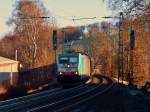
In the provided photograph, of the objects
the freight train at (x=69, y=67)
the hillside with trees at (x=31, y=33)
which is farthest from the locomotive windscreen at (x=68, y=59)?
the hillside with trees at (x=31, y=33)

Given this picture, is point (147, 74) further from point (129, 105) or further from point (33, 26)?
point (129, 105)

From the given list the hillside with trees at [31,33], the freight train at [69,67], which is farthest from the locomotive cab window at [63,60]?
the hillside with trees at [31,33]

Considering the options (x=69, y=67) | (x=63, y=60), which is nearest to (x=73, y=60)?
(x=69, y=67)

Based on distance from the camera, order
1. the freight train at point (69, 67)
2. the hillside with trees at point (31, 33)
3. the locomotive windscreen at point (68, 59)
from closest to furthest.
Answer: the freight train at point (69, 67) → the locomotive windscreen at point (68, 59) → the hillside with trees at point (31, 33)

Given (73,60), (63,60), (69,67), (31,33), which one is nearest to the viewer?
(63,60)

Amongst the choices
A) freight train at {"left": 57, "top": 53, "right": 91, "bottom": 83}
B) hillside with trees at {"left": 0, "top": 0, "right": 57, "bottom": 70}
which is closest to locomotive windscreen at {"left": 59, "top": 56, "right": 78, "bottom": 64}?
freight train at {"left": 57, "top": 53, "right": 91, "bottom": 83}

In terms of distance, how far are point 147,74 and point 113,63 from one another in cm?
2110

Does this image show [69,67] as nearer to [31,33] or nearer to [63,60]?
[63,60]

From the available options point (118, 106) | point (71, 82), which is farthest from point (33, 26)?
point (118, 106)

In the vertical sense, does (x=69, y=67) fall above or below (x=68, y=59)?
below

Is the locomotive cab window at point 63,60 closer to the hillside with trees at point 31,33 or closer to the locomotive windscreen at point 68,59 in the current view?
the locomotive windscreen at point 68,59

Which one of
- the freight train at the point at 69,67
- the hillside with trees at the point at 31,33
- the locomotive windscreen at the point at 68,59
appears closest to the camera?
the freight train at the point at 69,67

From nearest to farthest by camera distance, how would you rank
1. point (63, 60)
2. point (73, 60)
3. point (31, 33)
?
point (63, 60) → point (73, 60) → point (31, 33)

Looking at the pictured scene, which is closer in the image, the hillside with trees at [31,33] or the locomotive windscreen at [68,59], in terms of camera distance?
the locomotive windscreen at [68,59]
